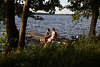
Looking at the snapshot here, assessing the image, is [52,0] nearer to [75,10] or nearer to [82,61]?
[75,10]

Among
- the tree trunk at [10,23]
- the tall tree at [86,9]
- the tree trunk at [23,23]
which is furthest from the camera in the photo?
the tall tree at [86,9]

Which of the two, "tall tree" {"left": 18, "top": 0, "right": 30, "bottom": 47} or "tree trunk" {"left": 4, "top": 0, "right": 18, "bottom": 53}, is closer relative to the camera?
"tree trunk" {"left": 4, "top": 0, "right": 18, "bottom": 53}

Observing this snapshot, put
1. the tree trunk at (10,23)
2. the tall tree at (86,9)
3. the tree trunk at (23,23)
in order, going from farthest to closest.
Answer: the tall tree at (86,9) < the tree trunk at (23,23) < the tree trunk at (10,23)

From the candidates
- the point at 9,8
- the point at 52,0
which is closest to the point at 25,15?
the point at 9,8

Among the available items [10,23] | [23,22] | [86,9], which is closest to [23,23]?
[23,22]

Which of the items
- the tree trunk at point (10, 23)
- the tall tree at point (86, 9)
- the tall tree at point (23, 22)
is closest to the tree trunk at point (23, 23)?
the tall tree at point (23, 22)

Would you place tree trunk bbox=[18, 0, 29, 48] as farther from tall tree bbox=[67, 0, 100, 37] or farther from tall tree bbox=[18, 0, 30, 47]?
tall tree bbox=[67, 0, 100, 37]

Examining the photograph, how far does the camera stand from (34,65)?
5.52m

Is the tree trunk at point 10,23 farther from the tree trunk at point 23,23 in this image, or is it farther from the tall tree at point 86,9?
the tall tree at point 86,9

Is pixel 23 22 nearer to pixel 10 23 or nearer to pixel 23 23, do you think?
pixel 23 23

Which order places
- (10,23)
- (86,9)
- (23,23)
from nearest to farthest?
(10,23)
(23,23)
(86,9)

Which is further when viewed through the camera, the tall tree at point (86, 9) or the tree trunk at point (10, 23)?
the tall tree at point (86, 9)

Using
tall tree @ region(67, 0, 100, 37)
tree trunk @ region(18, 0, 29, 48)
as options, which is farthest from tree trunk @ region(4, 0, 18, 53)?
tall tree @ region(67, 0, 100, 37)

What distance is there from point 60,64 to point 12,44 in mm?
7120
